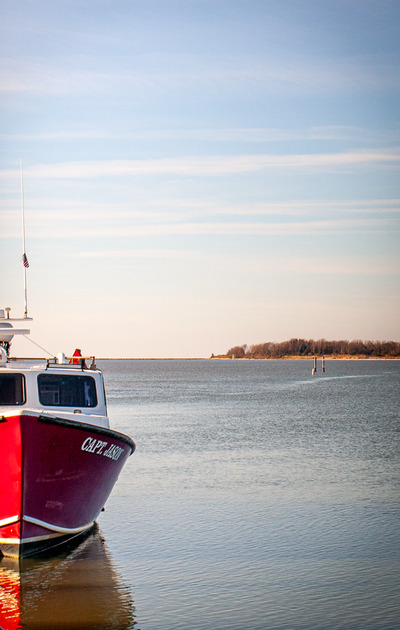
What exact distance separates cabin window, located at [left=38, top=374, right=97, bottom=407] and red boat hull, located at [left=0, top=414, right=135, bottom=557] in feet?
5.28

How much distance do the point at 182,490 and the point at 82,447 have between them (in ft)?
28.3

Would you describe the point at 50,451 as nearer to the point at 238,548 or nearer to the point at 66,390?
the point at 66,390

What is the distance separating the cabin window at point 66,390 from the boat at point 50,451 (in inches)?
0.9

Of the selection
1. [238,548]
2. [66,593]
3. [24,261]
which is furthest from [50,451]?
[24,261]

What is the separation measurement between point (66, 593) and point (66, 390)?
4.77 meters

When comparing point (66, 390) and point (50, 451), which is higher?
point (66, 390)

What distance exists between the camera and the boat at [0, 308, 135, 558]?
14070mm

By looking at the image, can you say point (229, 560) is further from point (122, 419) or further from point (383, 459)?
point (122, 419)

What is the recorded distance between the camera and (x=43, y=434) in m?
14.1

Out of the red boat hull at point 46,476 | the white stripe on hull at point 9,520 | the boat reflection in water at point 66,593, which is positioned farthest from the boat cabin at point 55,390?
the boat reflection in water at point 66,593

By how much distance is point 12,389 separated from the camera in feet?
53.9

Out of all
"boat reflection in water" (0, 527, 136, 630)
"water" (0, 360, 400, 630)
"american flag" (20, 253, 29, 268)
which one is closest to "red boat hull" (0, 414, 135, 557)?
"boat reflection in water" (0, 527, 136, 630)

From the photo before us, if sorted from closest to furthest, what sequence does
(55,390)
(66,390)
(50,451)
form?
(50,451) < (55,390) < (66,390)

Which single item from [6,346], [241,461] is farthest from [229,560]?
[241,461]
